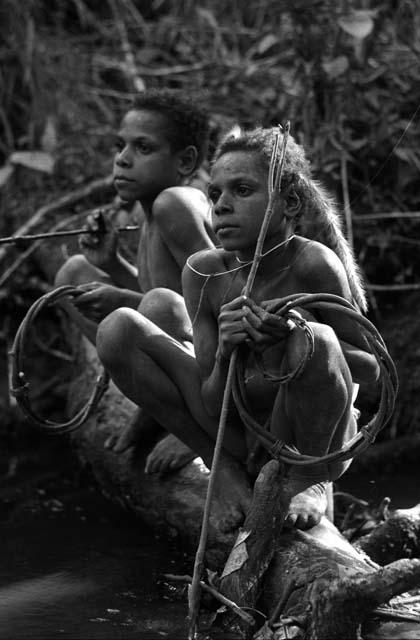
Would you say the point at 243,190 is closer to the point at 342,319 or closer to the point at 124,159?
the point at 342,319

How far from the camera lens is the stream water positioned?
2945 mm

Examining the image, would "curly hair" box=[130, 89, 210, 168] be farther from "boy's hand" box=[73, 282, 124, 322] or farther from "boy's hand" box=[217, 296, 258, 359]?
"boy's hand" box=[217, 296, 258, 359]

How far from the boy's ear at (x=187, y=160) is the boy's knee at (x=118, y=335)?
1283mm

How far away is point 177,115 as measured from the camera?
14.6 ft

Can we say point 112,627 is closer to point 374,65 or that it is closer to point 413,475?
point 413,475

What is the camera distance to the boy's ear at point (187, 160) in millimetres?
4457

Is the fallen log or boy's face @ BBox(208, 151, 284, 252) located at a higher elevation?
boy's face @ BBox(208, 151, 284, 252)

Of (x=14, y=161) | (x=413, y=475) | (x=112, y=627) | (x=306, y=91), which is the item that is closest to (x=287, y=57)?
(x=306, y=91)

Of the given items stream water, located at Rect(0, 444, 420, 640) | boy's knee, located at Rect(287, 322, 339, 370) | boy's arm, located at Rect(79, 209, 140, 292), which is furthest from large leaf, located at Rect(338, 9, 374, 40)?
boy's knee, located at Rect(287, 322, 339, 370)

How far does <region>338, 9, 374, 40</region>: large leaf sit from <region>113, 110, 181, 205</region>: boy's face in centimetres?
198

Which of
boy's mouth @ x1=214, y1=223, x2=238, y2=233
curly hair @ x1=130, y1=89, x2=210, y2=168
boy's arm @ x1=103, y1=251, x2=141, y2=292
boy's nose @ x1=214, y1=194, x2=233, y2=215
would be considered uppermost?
→ curly hair @ x1=130, y1=89, x2=210, y2=168

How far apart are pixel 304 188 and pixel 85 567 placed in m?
1.59

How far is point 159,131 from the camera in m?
4.39

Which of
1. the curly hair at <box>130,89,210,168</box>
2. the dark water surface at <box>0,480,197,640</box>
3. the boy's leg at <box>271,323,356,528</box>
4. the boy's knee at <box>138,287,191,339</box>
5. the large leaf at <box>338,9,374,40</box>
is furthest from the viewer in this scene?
the large leaf at <box>338,9,374,40</box>
